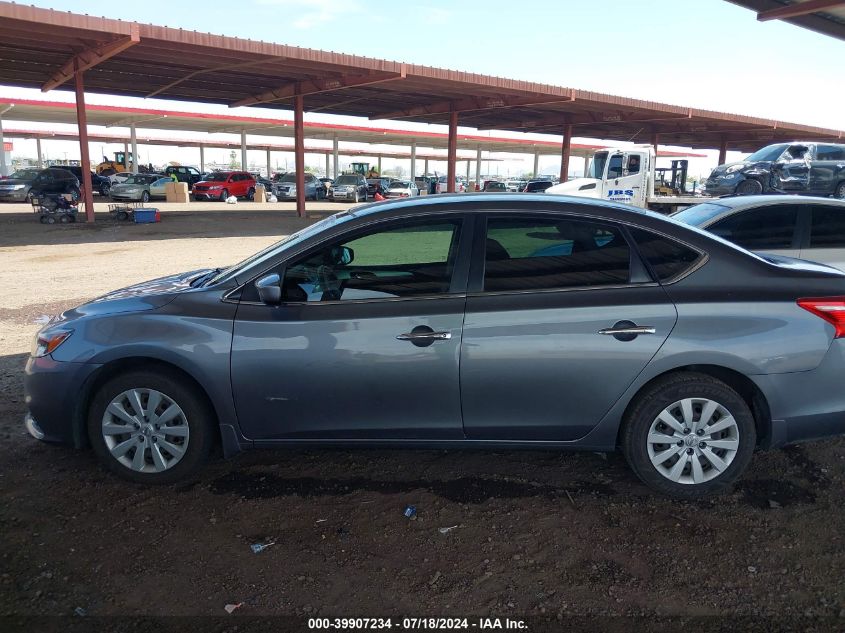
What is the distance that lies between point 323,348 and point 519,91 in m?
21.6

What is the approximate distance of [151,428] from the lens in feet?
11.6

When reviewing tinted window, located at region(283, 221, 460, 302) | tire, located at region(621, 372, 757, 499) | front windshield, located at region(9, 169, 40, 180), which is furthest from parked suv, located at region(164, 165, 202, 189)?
tire, located at region(621, 372, 757, 499)

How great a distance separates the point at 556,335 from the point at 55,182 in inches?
1196

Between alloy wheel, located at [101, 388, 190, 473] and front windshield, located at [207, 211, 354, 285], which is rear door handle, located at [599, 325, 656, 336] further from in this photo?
alloy wheel, located at [101, 388, 190, 473]

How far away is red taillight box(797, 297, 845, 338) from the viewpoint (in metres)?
3.35

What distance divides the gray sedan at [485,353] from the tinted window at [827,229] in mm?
3429

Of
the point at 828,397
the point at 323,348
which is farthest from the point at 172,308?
the point at 828,397

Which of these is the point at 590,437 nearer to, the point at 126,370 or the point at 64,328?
the point at 126,370

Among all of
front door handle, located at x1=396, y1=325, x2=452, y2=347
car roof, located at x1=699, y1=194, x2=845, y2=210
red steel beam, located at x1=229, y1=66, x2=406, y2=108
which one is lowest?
front door handle, located at x1=396, y1=325, x2=452, y2=347

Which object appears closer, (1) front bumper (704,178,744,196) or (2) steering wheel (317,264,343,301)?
(2) steering wheel (317,264,343,301)

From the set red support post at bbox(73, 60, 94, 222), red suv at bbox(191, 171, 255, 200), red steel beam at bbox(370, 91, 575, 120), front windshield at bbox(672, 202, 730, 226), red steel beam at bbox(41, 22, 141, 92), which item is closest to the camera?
front windshield at bbox(672, 202, 730, 226)

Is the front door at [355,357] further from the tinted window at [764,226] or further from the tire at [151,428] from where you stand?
the tinted window at [764,226]

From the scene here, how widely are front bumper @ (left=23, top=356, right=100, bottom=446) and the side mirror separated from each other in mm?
1039

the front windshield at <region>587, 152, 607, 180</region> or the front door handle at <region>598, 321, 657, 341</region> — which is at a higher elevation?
the front windshield at <region>587, 152, 607, 180</region>
